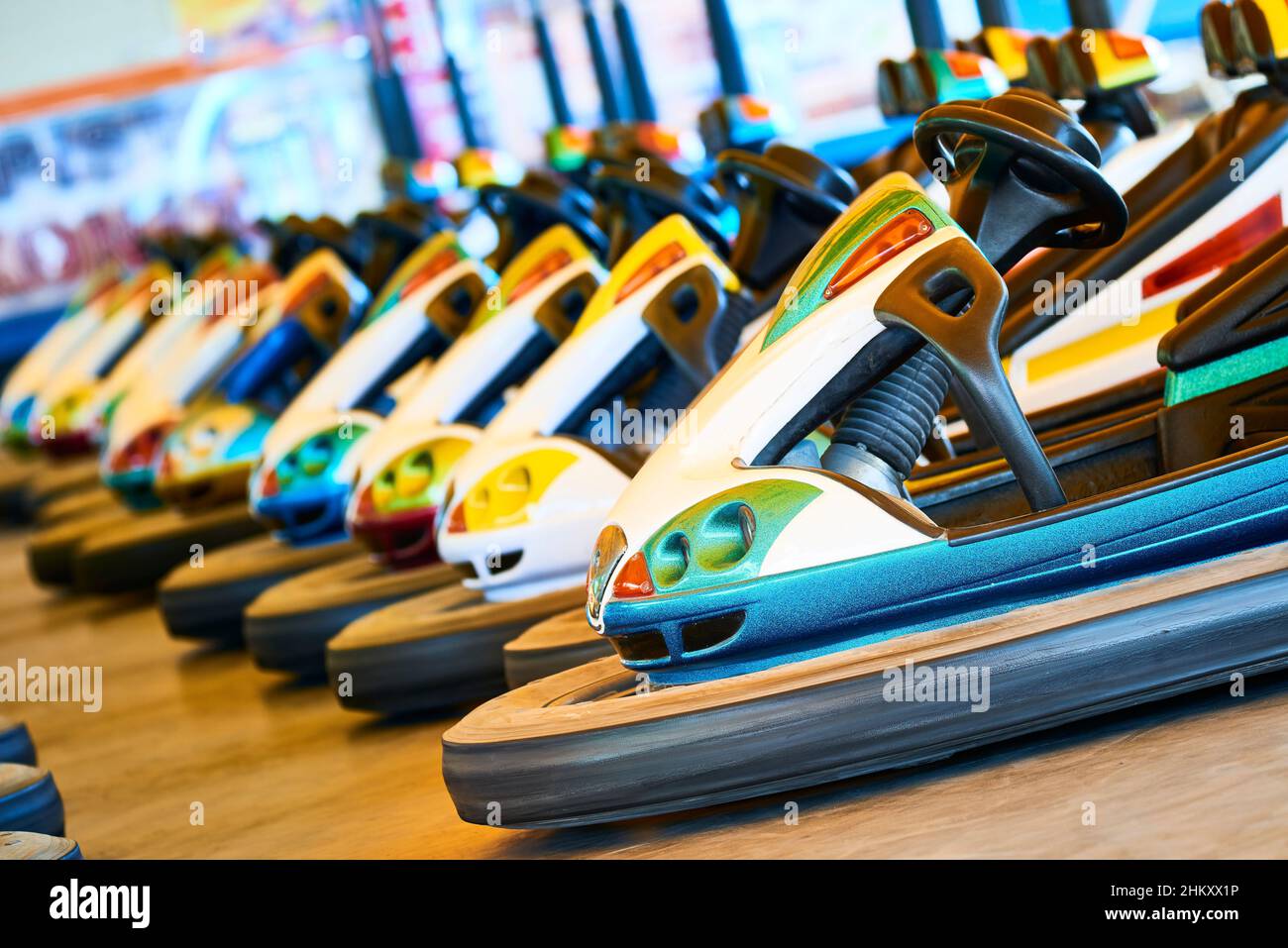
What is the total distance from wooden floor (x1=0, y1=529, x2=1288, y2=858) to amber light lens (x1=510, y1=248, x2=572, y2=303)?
79cm

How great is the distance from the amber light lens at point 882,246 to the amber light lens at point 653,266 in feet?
2.19

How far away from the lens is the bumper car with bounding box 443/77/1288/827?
5.36 feet

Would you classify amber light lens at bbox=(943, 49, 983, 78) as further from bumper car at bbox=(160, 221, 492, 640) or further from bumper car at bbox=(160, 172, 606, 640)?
bumper car at bbox=(160, 221, 492, 640)

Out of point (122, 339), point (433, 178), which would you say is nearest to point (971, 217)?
point (433, 178)

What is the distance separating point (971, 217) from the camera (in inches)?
72.9

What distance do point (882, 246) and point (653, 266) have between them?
0.74 meters

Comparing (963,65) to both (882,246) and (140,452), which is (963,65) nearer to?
(882,246)

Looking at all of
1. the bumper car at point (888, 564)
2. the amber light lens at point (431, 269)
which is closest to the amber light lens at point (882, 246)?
the bumper car at point (888, 564)

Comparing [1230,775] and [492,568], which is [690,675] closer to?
[1230,775]

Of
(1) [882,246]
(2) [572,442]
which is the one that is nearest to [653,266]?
(2) [572,442]

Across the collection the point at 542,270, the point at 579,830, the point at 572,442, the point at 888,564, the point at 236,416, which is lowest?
the point at 579,830

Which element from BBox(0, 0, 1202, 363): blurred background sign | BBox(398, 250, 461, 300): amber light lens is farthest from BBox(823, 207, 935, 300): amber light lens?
BBox(0, 0, 1202, 363): blurred background sign

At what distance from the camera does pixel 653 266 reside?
2.51 meters

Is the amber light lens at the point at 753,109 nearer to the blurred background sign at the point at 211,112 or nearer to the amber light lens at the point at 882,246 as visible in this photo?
the amber light lens at the point at 882,246
